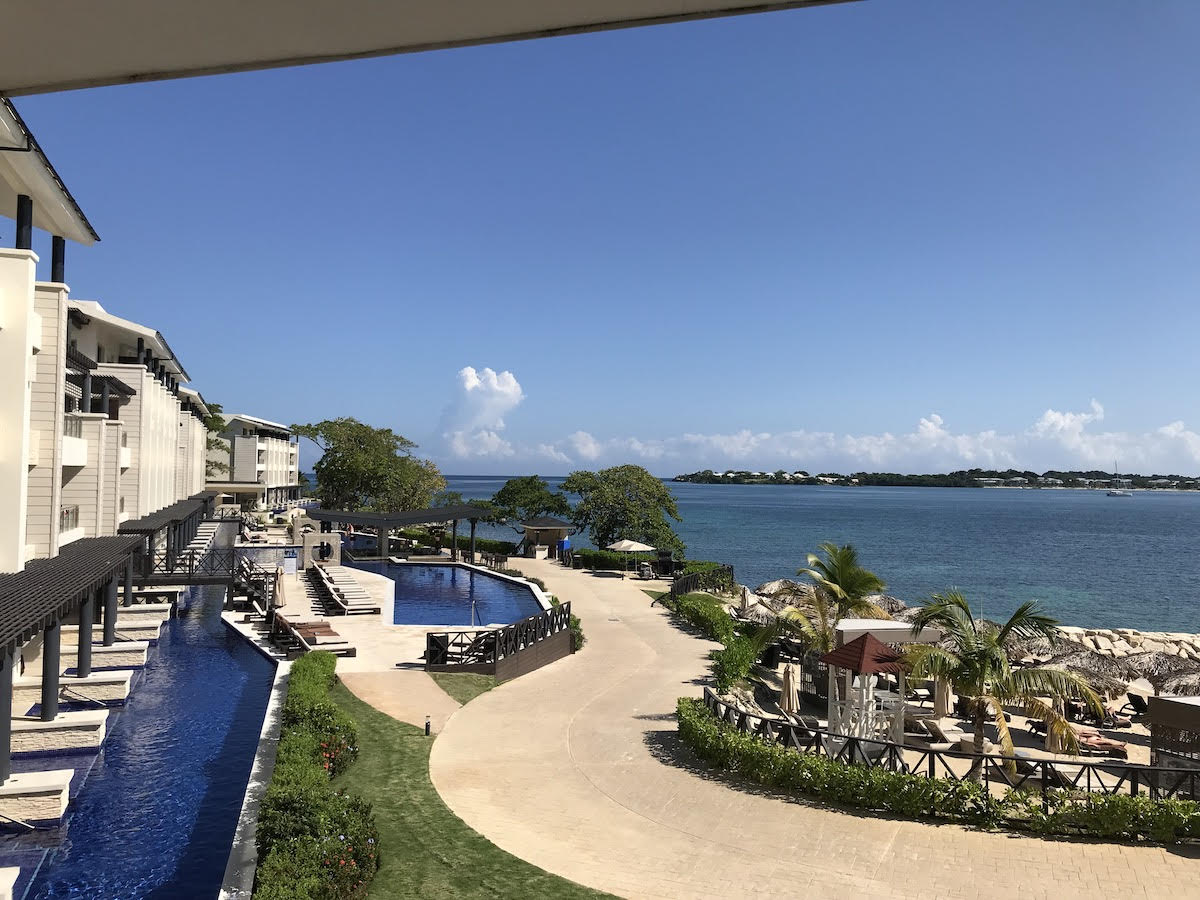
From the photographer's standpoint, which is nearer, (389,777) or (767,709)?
(389,777)

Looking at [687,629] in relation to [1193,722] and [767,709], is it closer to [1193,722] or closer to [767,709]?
[767,709]

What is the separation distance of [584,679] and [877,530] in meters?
119

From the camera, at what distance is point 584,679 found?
22.4 m

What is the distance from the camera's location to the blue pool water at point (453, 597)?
3191cm

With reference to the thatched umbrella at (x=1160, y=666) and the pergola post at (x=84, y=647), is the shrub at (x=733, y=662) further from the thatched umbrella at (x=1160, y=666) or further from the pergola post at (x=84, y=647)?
the pergola post at (x=84, y=647)

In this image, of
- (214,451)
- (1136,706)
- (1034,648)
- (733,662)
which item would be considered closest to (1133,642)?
(1034,648)

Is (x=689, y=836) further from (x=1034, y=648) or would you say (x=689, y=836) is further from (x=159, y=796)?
(x=1034, y=648)

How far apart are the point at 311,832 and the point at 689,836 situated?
5.64 m

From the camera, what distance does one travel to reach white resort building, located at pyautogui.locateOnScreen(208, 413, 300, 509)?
84.2 meters

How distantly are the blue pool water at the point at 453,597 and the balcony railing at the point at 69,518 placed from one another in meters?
11.1

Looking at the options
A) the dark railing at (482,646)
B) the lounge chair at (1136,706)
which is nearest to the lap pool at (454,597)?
the dark railing at (482,646)

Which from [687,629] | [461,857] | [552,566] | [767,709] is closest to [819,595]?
[767,709]

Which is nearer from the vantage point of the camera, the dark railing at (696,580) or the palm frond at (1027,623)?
the palm frond at (1027,623)

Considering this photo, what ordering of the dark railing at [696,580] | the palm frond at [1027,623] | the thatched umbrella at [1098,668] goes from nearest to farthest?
the palm frond at [1027,623]
the thatched umbrella at [1098,668]
the dark railing at [696,580]
